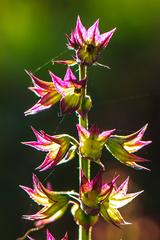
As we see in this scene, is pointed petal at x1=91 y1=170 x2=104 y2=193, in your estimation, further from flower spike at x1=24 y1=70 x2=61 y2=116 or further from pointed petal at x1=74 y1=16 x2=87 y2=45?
pointed petal at x1=74 y1=16 x2=87 y2=45

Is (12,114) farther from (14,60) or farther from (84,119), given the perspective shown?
(84,119)

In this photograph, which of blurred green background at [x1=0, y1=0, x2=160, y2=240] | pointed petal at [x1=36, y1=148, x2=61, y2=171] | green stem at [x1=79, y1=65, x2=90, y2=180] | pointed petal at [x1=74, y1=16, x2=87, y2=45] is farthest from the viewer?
blurred green background at [x1=0, y1=0, x2=160, y2=240]

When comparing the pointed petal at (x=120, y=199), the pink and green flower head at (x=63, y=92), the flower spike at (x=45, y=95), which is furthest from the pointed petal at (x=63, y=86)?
the pointed petal at (x=120, y=199)

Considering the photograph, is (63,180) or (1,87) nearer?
(63,180)

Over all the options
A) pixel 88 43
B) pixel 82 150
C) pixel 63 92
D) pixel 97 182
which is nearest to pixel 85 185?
pixel 97 182

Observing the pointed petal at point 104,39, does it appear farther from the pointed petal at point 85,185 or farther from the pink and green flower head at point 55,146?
the pointed petal at point 85,185

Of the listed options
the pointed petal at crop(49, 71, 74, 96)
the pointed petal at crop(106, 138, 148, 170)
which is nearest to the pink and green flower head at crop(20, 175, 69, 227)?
the pointed petal at crop(106, 138, 148, 170)

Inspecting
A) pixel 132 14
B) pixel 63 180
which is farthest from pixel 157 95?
pixel 63 180
